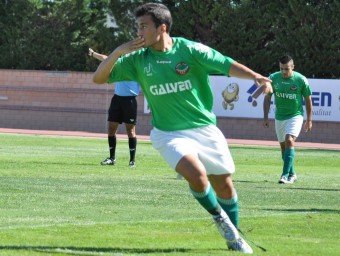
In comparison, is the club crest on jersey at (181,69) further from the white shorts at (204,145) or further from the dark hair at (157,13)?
the white shorts at (204,145)

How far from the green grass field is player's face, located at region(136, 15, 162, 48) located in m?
1.75

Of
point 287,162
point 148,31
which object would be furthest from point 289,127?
point 148,31

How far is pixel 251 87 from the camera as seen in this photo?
38.0m

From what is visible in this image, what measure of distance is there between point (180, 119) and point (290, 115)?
9215 millimetres

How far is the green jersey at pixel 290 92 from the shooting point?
18.0 meters

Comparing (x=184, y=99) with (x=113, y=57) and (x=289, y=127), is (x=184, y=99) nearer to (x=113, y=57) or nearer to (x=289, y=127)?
(x=113, y=57)

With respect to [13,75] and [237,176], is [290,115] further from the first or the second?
[13,75]

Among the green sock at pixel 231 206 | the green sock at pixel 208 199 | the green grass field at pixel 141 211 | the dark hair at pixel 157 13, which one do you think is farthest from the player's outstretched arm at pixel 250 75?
the green grass field at pixel 141 211

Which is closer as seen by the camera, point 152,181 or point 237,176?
point 152,181

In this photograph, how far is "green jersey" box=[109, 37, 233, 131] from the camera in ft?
30.0

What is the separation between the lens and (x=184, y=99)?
9.15m

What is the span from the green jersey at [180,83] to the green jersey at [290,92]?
29.3ft

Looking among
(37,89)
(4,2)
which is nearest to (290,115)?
(37,89)

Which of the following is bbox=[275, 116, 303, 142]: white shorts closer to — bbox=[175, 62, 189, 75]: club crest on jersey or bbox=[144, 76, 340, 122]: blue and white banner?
bbox=[175, 62, 189, 75]: club crest on jersey
